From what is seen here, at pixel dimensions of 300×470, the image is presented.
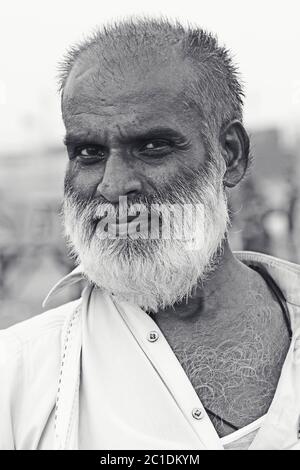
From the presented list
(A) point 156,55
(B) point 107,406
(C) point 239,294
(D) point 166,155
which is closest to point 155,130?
(D) point 166,155

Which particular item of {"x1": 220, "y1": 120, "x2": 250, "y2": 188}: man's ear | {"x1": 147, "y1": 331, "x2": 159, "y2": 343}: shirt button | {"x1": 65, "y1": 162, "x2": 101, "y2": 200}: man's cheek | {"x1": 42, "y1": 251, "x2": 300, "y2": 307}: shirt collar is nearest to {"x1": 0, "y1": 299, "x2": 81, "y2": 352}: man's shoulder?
{"x1": 42, "y1": 251, "x2": 300, "y2": 307}: shirt collar

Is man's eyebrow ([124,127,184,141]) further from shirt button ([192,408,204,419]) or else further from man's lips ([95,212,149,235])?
shirt button ([192,408,204,419])

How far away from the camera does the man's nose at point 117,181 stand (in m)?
2.11

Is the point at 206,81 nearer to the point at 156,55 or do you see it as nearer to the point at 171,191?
the point at 156,55

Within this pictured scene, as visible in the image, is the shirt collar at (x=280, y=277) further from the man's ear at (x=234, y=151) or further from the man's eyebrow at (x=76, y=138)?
the man's eyebrow at (x=76, y=138)

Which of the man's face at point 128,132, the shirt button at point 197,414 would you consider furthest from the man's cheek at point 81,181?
the shirt button at point 197,414

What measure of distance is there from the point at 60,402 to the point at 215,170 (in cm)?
95

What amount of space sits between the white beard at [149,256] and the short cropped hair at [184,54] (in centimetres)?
23

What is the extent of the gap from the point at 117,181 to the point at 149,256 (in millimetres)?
291

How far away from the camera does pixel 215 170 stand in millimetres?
2408

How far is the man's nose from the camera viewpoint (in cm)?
211

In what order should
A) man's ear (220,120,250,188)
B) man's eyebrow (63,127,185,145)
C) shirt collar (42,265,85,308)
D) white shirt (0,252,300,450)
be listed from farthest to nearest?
man's ear (220,120,250,188), shirt collar (42,265,85,308), man's eyebrow (63,127,185,145), white shirt (0,252,300,450)

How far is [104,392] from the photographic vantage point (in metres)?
2.07

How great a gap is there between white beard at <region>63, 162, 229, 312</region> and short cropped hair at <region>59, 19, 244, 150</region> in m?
0.23
